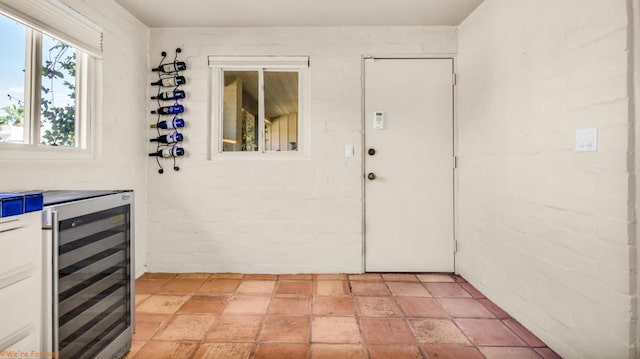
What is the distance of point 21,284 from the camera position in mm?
1112

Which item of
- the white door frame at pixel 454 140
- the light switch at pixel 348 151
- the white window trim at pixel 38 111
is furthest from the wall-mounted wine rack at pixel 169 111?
the white door frame at pixel 454 140

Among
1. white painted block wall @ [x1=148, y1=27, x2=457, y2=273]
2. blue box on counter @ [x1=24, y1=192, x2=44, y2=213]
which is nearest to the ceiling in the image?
white painted block wall @ [x1=148, y1=27, x2=457, y2=273]

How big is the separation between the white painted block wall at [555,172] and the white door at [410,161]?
12.7 inches

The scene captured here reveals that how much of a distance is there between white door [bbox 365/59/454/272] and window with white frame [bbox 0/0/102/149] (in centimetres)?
236

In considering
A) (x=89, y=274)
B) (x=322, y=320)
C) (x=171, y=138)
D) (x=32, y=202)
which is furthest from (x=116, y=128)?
(x=322, y=320)

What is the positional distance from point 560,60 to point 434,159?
1.39 metres

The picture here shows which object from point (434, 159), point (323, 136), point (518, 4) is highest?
point (518, 4)

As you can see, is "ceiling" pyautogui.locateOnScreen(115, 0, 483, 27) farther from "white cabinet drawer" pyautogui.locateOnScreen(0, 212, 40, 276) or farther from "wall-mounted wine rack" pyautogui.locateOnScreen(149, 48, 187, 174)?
"white cabinet drawer" pyautogui.locateOnScreen(0, 212, 40, 276)

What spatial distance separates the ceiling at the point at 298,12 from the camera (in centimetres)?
261

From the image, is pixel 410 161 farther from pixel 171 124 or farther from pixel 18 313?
pixel 18 313

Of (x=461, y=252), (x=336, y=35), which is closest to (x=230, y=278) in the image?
(x=461, y=252)

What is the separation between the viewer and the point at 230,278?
9.62 feet

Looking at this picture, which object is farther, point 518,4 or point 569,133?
point 518,4

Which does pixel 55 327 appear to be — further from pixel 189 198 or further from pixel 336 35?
pixel 336 35
